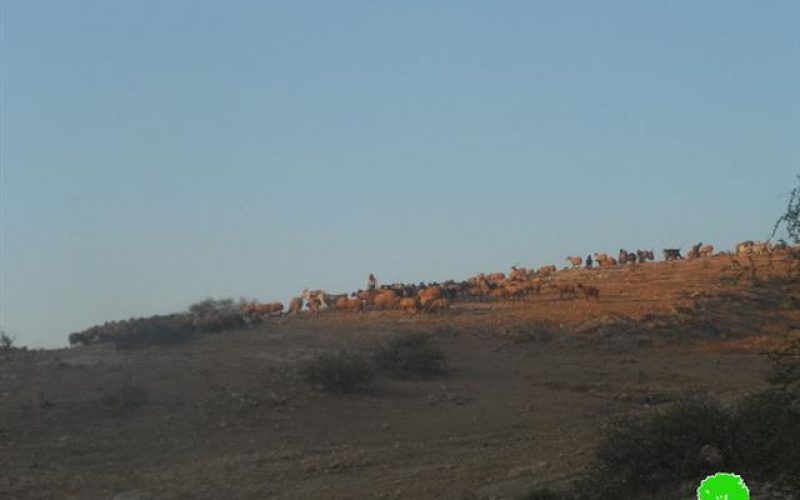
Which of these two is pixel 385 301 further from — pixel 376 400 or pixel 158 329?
pixel 376 400

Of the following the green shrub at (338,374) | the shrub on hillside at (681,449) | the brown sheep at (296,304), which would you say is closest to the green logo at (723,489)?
the shrub on hillside at (681,449)

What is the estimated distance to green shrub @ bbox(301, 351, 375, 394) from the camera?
26688 mm

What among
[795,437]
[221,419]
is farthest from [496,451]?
[795,437]

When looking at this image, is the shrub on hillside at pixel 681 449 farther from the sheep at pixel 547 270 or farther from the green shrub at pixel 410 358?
the sheep at pixel 547 270

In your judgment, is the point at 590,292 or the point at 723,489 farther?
the point at 590,292

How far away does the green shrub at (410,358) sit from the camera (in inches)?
1134

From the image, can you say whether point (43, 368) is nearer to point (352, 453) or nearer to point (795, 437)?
point (352, 453)

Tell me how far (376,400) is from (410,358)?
114 inches

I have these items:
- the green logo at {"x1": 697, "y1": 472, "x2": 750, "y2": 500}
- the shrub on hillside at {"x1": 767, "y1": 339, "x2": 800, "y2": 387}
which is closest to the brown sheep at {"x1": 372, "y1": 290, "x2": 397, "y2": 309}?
the shrub on hillside at {"x1": 767, "y1": 339, "x2": 800, "y2": 387}

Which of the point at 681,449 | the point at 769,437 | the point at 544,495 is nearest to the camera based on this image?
the point at 769,437

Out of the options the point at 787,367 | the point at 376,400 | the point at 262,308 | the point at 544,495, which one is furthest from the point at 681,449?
the point at 262,308

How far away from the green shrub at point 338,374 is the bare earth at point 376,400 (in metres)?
0.35

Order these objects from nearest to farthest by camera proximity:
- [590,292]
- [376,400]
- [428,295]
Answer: [376,400] < [590,292] < [428,295]

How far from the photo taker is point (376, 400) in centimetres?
2620
